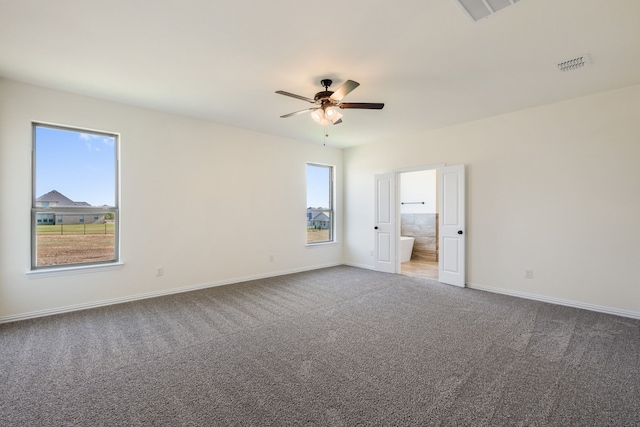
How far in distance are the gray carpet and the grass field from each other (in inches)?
27.6

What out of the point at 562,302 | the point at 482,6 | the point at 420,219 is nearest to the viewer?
the point at 482,6

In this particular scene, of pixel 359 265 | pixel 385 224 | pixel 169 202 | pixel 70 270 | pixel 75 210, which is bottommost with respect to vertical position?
pixel 359 265

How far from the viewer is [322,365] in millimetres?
2336

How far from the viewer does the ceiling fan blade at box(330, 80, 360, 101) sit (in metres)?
2.66

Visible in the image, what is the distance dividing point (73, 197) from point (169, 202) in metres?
1.10

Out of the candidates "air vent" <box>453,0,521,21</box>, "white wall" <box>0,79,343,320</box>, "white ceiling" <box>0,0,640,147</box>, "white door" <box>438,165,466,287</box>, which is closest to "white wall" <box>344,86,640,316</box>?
"white door" <box>438,165,466,287</box>

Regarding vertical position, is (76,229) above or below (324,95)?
below

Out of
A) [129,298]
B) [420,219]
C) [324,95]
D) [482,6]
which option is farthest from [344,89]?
[420,219]

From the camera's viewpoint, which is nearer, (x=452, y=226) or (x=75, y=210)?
(x=75, y=210)

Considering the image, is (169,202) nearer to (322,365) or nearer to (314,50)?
(314,50)

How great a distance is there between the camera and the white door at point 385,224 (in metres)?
5.75

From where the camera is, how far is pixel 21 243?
3.31 m

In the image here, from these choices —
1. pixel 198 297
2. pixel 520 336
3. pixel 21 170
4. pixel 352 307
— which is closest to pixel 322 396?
pixel 352 307

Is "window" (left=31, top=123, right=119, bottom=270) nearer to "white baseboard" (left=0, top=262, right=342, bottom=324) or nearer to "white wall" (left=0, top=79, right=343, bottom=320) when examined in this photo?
"white wall" (left=0, top=79, right=343, bottom=320)
